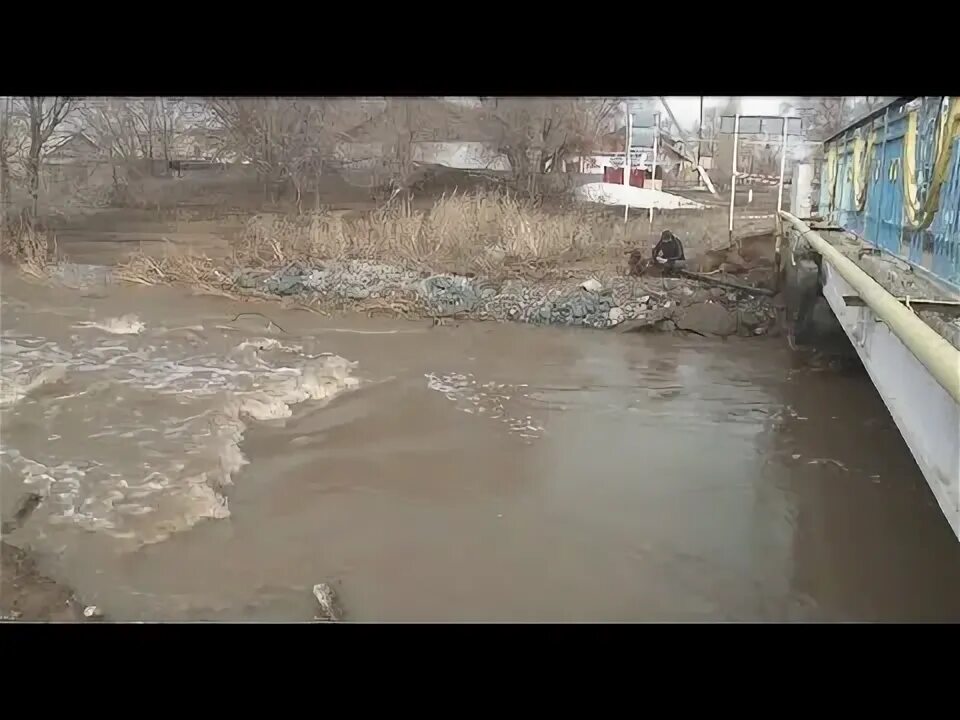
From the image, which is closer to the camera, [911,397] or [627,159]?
[911,397]

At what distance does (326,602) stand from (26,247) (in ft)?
3.82

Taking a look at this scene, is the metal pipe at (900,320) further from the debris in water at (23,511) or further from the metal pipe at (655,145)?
the debris in water at (23,511)

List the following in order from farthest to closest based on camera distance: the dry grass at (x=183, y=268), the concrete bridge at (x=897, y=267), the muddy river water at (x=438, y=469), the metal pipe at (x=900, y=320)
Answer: the dry grass at (x=183, y=268), the muddy river water at (x=438, y=469), the concrete bridge at (x=897, y=267), the metal pipe at (x=900, y=320)

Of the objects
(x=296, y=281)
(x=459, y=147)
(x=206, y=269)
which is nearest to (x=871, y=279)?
(x=459, y=147)

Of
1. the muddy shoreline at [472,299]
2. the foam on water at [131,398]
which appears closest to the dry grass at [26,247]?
the muddy shoreline at [472,299]

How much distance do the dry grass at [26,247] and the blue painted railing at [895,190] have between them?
6.32 feet

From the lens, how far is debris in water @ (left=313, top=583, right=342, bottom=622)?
2.15 meters

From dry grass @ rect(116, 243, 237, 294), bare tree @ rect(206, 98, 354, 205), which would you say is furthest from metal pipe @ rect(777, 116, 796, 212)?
dry grass @ rect(116, 243, 237, 294)

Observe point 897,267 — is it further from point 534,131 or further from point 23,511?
point 23,511

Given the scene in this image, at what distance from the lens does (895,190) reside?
2062mm

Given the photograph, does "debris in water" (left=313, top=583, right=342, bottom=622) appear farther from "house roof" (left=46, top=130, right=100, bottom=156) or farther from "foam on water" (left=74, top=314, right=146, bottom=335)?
"house roof" (left=46, top=130, right=100, bottom=156)

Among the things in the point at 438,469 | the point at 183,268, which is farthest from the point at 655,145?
the point at 183,268

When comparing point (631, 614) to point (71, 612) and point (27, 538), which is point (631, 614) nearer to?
point (71, 612)

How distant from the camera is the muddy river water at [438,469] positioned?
83.6 inches
